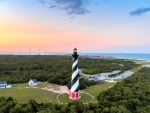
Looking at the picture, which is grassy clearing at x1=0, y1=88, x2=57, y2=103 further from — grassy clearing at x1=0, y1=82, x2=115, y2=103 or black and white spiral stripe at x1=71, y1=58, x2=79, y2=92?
black and white spiral stripe at x1=71, y1=58, x2=79, y2=92

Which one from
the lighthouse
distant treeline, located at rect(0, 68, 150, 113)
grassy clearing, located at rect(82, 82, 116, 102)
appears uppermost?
Answer: the lighthouse

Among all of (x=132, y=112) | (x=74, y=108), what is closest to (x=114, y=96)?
(x=132, y=112)

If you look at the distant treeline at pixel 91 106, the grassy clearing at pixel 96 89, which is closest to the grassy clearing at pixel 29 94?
the distant treeline at pixel 91 106

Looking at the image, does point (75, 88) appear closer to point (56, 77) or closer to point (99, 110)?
point (99, 110)

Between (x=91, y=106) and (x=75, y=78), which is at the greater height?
(x=75, y=78)

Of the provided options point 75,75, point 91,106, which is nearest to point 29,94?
point 75,75

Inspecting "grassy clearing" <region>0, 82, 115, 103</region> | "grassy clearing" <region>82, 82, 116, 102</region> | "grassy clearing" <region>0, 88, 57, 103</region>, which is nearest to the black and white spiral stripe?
"grassy clearing" <region>0, 82, 115, 103</region>

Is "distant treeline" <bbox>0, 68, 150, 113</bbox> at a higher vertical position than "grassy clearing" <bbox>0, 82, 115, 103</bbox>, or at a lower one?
higher

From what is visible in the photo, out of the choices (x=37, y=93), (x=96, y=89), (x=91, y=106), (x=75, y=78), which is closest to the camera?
(x=91, y=106)

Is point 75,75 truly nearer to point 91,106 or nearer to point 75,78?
point 75,78

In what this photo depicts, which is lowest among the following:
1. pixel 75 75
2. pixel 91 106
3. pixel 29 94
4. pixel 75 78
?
pixel 29 94

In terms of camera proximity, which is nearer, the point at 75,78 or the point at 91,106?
the point at 91,106
